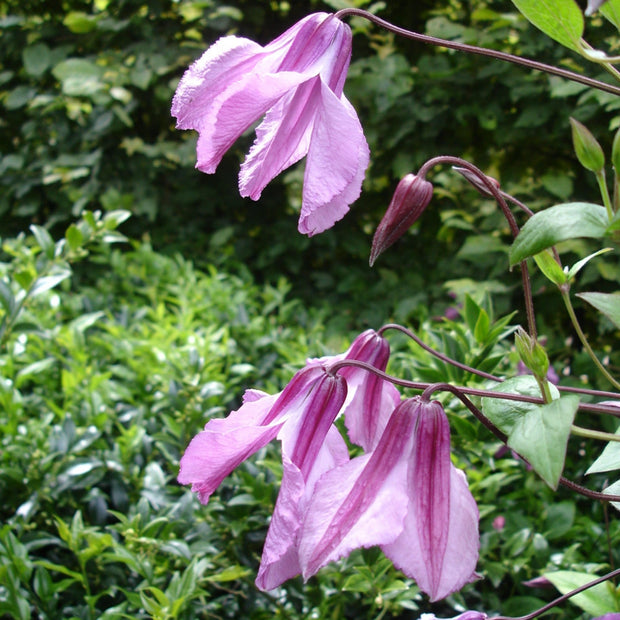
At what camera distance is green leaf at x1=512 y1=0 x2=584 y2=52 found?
19.2 inches

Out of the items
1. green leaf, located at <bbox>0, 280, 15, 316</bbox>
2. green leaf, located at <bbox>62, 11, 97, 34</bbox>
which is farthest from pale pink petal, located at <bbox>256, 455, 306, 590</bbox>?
green leaf, located at <bbox>62, 11, 97, 34</bbox>

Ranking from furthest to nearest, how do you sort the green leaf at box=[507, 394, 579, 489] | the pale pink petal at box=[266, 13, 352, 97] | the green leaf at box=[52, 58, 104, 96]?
the green leaf at box=[52, 58, 104, 96], the pale pink petal at box=[266, 13, 352, 97], the green leaf at box=[507, 394, 579, 489]

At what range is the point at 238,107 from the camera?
490 millimetres

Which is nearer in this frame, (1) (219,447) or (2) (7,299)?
(1) (219,447)

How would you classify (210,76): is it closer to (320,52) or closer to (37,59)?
(320,52)

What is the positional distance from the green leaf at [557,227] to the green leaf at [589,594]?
383 millimetres

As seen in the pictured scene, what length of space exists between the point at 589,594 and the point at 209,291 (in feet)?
Answer: 4.04

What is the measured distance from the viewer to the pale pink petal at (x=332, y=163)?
0.48 m

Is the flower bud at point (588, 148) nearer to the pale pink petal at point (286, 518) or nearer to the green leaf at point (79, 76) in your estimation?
the pale pink petal at point (286, 518)

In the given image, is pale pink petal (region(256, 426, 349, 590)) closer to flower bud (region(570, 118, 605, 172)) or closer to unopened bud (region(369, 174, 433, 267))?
unopened bud (region(369, 174, 433, 267))

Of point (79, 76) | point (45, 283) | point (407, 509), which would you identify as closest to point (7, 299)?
point (45, 283)

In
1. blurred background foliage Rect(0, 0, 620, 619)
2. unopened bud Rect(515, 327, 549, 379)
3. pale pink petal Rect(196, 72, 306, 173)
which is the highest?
pale pink petal Rect(196, 72, 306, 173)

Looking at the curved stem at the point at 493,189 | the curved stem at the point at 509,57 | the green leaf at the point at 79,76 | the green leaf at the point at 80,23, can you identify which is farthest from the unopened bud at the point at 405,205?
the green leaf at the point at 80,23

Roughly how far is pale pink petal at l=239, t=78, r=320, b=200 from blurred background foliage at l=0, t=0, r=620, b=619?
427mm
